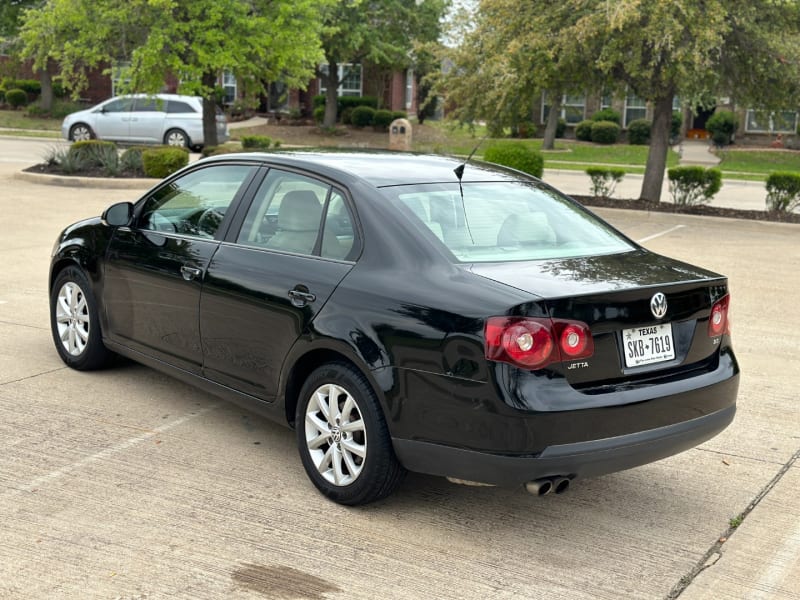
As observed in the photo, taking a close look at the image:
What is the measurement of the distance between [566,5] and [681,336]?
13.4 meters

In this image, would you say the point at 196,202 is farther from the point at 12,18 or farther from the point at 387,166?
the point at 12,18

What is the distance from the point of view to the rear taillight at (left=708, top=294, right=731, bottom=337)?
15.4 ft

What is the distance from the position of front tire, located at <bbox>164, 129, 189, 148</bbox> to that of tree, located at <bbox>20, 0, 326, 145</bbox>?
6099mm

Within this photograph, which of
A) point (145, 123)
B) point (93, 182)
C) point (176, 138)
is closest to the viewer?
point (93, 182)

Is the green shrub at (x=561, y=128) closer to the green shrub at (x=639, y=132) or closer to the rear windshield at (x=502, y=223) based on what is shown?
the green shrub at (x=639, y=132)

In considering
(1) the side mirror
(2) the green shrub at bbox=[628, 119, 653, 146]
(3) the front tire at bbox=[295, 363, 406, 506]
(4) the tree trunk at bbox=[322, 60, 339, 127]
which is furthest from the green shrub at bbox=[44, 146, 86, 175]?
(2) the green shrub at bbox=[628, 119, 653, 146]

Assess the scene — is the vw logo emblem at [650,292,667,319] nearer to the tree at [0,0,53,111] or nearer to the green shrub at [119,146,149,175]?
the green shrub at [119,146,149,175]

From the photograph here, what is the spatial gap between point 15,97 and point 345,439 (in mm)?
44228

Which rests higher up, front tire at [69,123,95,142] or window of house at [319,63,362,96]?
window of house at [319,63,362,96]

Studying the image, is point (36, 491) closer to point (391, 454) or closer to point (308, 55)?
point (391, 454)

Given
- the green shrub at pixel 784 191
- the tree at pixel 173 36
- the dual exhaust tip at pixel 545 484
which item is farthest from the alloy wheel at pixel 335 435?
the tree at pixel 173 36

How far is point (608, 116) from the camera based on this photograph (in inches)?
1714

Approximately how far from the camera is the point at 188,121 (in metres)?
29.9

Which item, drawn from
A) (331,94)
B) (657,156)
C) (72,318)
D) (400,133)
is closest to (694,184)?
(657,156)
